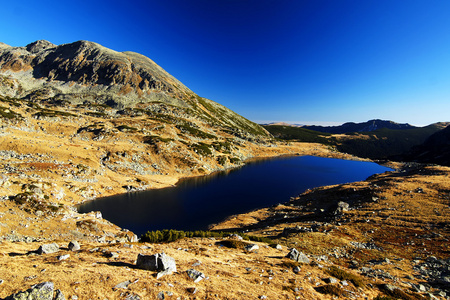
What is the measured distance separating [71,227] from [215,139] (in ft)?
386

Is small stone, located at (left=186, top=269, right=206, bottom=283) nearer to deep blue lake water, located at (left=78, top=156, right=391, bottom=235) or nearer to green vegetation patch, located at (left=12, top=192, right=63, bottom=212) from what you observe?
deep blue lake water, located at (left=78, top=156, right=391, bottom=235)

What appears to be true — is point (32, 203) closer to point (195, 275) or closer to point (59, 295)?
point (59, 295)

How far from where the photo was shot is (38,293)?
340 inches

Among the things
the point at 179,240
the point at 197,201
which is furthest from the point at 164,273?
the point at 197,201

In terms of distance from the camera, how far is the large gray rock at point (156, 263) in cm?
1380

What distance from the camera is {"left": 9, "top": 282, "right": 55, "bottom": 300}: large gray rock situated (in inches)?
325

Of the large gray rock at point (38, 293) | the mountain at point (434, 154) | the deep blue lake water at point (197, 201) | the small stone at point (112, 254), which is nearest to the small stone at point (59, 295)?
the large gray rock at point (38, 293)

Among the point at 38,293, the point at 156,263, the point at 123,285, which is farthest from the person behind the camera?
the point at 156,263

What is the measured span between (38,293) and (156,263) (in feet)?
21.0

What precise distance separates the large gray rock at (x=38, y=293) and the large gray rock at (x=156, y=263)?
228 inches

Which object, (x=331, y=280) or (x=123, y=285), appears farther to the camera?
(x=331, y=280)

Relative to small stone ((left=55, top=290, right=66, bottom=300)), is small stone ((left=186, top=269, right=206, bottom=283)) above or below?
below

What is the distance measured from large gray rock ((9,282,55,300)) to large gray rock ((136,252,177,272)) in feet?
19.0

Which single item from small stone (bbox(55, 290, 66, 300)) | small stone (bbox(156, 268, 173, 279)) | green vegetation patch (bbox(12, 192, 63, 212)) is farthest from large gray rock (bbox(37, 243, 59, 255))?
green vegetation patch (bbox(12, 192, 63, 212))
